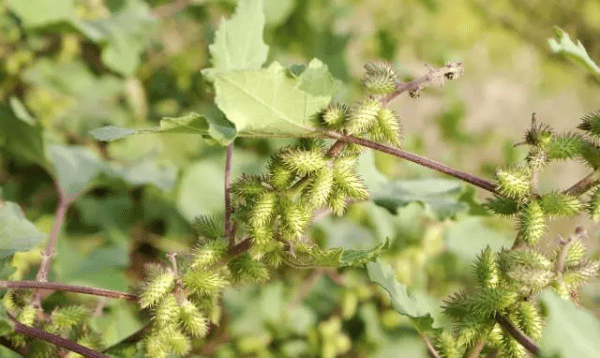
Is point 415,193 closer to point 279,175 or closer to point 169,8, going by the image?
point 279,175

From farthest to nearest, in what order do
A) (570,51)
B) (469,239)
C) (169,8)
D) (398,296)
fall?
1. (169,8)
2. (469,239)
3. (398,296)
4. (570,51)

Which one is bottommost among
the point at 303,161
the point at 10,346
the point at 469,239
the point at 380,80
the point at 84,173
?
the point at 469,239

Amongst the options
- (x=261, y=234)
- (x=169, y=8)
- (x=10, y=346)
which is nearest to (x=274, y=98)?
(x=261, y=234)

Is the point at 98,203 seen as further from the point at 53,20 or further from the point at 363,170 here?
the point at 363,170

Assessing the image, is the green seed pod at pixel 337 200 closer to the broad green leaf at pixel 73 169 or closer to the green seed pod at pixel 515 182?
the green seed pod at pixel 515 182

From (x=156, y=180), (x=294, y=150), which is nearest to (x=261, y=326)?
(x=156, y=180)

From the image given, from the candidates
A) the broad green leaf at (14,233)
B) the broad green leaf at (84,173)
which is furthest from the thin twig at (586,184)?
the broad green leaf at (84,173)
